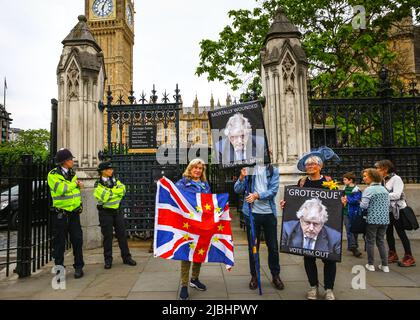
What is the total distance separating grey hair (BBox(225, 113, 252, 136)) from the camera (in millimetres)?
4785

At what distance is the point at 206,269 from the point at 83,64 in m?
5.70

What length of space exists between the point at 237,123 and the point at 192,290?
8.43 feet

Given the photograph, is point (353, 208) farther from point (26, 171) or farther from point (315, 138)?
point (26, 171)

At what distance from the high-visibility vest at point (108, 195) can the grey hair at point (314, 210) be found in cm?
349

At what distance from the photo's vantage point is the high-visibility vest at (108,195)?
19.5ft

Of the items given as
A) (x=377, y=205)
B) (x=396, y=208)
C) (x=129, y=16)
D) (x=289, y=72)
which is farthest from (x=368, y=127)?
(x=129, y=16)

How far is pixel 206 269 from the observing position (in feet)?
19.0

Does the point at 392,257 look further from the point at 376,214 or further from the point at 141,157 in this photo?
the point at 141,157

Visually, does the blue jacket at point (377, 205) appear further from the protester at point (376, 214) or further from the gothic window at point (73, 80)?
the gothic window at point (73, 80)

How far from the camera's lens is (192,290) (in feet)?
15.3

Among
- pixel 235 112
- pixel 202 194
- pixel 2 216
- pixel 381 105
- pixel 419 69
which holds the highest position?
pixel 419 69

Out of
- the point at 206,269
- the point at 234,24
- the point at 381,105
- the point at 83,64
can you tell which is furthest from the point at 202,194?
the point at 234,24

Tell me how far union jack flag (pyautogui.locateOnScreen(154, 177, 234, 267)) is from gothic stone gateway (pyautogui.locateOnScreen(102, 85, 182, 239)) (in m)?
3.44

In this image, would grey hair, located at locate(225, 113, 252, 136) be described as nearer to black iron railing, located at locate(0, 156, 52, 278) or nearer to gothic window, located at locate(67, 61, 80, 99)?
black iron railing, located at locate(0, 156, 52, 278)
